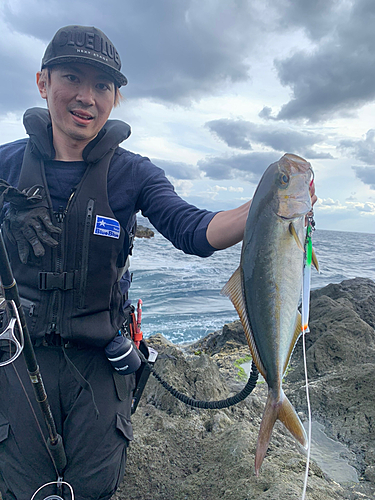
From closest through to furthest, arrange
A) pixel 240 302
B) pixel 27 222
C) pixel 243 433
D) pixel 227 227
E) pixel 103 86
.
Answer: pixel 240 302
pixel 227 227
pixel 27 222
pixel 103 86
pixel 243 433

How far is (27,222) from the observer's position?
2121mm

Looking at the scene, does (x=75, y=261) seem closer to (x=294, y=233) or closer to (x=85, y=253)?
(x=85, y=253)

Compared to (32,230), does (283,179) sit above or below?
above

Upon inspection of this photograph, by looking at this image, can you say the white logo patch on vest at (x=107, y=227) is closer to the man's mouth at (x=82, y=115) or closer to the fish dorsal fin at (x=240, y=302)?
the man's mouth at (x=82, y=115)

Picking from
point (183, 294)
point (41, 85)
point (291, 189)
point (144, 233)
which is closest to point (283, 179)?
point (291, 189)

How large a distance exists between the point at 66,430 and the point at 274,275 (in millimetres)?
1685

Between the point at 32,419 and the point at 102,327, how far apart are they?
71cm

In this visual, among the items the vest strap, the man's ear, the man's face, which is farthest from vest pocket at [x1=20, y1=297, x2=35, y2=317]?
the man's ear

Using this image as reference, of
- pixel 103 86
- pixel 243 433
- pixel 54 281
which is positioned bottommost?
pixel 243 433

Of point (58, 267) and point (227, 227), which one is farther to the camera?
point (58, 267)

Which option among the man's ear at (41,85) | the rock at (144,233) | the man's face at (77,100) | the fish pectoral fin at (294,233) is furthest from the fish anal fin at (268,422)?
the rock at (144,233)

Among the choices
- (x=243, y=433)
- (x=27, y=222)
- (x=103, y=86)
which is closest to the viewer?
(x=27, y=222)

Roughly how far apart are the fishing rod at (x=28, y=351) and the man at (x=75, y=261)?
0.41 feet

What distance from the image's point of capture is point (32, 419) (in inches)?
86.6
